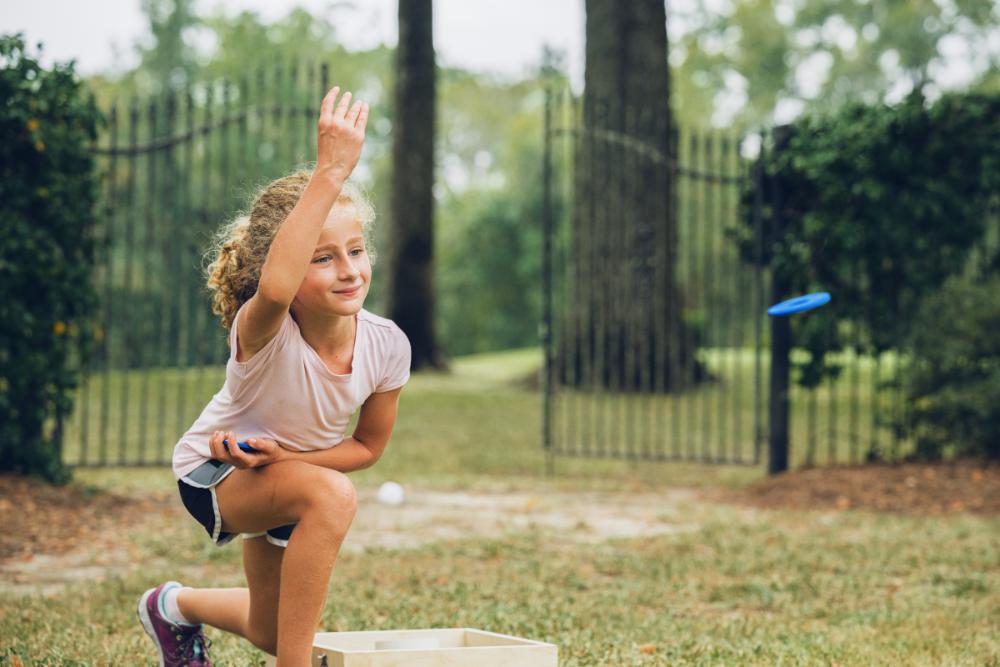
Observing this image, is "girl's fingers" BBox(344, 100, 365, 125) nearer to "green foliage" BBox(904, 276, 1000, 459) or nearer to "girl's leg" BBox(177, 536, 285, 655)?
"girl's leg" BBox(177, 536, 285, 655)

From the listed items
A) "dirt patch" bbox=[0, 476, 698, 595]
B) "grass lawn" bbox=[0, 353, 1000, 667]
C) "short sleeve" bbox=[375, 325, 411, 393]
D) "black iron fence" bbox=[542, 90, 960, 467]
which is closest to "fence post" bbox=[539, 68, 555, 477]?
"black iron fence" bbox=[542, 90, 960, 467]

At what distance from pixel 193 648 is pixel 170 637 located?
79 millimetres

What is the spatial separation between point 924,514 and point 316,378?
18.6 feet

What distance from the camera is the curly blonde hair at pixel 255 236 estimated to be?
329cm

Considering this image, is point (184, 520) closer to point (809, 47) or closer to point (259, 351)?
point (259, 351)

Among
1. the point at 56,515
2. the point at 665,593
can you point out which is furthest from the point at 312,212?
the point at 56,515

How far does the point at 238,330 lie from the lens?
3.13m

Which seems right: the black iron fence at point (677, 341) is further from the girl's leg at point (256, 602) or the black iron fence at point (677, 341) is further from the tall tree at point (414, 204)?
the girl's leg at point (256, 602)

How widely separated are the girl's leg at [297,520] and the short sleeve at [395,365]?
311 millimetres

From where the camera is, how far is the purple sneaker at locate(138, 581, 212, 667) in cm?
376

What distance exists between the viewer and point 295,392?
325 cm

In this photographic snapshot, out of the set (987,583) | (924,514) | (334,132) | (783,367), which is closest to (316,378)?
(334,132)

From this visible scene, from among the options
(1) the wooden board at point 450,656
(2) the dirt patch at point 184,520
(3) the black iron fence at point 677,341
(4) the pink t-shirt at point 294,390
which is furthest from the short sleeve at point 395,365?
(3) the black iron fence at point 677,341

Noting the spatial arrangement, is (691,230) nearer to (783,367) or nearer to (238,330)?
(783,367)
